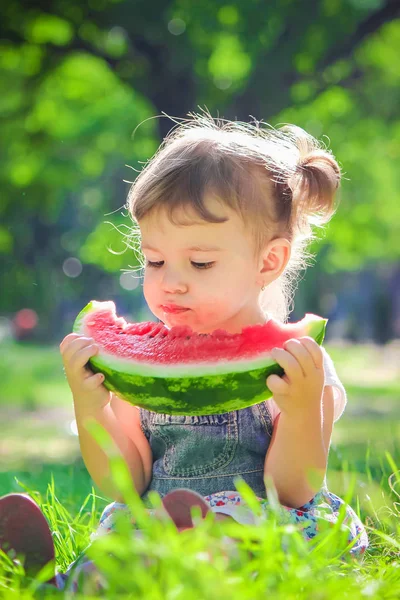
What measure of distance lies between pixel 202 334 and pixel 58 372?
16.6 m

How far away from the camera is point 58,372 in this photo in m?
18.9

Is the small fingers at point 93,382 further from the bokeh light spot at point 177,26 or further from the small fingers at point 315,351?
the bokeh light spot at point 177,26

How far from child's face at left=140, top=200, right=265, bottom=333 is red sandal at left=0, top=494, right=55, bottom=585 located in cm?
88

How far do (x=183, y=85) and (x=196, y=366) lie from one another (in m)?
9.73

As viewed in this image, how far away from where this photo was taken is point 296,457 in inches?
102

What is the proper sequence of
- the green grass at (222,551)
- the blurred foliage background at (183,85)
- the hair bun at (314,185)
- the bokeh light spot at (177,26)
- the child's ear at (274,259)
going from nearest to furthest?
the green grass at (222,551) → the child's ear at (274,259) → the hair bun at (314,185) → the blurred foliage background at (183,85) → the bokeh light spot at (177,26)

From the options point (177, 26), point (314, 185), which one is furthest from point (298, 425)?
point (177, 26)

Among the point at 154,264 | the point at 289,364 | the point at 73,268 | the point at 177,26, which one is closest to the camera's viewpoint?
the point at 289,364

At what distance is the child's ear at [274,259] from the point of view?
2.94 meters

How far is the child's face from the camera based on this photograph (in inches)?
108

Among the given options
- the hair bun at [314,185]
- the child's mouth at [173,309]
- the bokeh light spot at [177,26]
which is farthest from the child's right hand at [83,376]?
the bokeh light spot at [177,26]

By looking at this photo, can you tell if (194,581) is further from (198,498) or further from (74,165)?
(74,165)

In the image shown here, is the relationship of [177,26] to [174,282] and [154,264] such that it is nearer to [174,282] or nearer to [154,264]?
[154,264]

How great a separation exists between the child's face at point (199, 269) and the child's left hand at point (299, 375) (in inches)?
15.2
